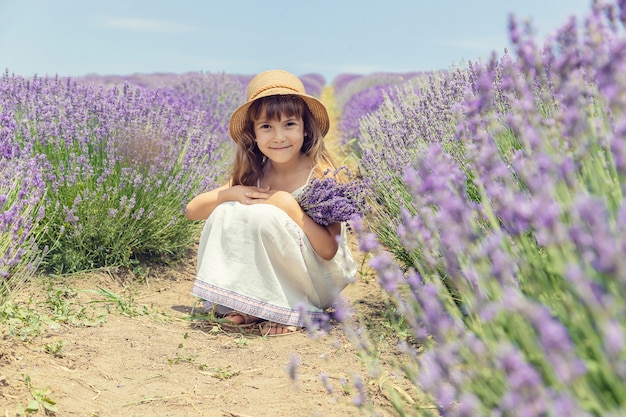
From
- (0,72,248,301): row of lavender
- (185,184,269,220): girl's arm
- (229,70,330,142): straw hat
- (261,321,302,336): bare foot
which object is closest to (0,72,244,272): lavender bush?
(0,72,248,301): row of lavender

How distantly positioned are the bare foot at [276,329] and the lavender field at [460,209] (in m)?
0.32

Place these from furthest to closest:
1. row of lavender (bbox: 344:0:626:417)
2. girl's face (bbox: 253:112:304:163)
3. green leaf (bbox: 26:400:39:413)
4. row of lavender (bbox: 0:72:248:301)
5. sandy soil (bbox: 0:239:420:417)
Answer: row of lavender (bbox: 0:72:248:301), girl's face (bbox: 253:112:304:163), sandy soil (bbox: 0:239:420:417), green leaf (bbox: 26:400:39:413), row of lavender (bbox: 344:0:626:417)

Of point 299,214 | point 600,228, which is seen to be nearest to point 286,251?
point 299,214

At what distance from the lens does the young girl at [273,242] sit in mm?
3143

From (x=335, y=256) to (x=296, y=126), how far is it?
70cm

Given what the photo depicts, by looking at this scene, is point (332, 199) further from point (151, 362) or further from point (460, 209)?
point (460, 209)

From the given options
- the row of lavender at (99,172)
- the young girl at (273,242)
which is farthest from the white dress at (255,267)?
the row of lavender at (99,172)

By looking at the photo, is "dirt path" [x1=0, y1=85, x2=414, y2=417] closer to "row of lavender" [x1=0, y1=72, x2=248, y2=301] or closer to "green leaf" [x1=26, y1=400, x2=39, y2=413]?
"green leaf" [x1=26, y1=400, x2=39, y2=413]

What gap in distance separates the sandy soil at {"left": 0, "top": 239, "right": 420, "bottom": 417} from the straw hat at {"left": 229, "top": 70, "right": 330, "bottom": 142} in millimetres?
1027

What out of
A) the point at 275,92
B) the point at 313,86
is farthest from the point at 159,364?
the point at 313,86

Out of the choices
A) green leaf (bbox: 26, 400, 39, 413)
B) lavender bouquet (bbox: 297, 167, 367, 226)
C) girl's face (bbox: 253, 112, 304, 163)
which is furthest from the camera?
girl's face (bbox: 253, 112, 304, 163)

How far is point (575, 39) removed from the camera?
3.79 ft

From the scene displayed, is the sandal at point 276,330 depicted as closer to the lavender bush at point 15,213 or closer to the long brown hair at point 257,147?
the long brown hair at point 257,147

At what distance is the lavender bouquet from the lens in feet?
9.97
